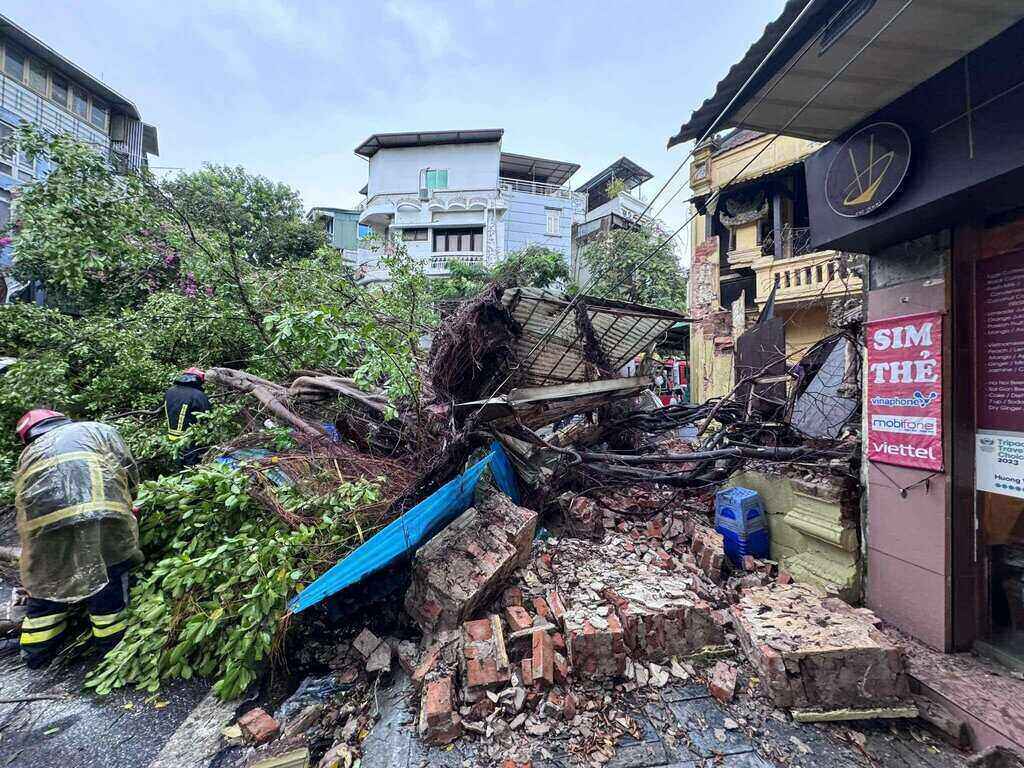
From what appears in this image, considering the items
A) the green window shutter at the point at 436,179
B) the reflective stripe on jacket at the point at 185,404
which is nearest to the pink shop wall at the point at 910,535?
the reflective stripe on jacket at the point at 185,404

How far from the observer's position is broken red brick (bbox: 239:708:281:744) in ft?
7.62

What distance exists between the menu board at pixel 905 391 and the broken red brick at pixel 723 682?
6.02ft

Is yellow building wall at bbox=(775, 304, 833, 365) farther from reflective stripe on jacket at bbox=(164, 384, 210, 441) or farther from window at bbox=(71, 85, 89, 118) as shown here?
window at bbox=(71, 85, 89, 118)

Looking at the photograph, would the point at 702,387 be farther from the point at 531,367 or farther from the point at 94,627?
the point at 94,627

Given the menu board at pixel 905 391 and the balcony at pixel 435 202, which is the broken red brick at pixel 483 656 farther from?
the balcony at pixel 435 202

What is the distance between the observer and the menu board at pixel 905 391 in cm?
263

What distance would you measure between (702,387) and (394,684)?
10365 mm

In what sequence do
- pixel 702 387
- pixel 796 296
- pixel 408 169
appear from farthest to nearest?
pixel 408 169, pixel 702 387, pixel 796 296

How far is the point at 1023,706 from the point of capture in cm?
219

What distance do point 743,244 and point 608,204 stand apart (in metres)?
14.3

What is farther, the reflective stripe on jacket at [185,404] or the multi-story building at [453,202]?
the multi-story building at [453,202]

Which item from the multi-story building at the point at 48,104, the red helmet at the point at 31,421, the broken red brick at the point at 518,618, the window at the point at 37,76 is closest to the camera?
the broken red brick at the point at 518,618

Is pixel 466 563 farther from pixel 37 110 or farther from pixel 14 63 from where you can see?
pixel 14 63

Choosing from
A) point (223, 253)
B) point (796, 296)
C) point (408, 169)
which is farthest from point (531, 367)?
point (408, 169)
